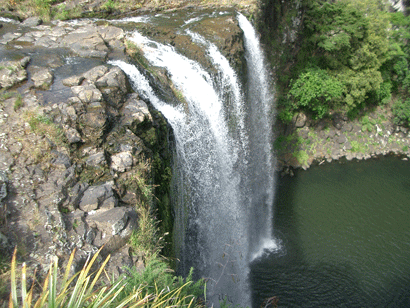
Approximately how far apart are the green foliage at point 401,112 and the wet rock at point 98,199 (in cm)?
1548

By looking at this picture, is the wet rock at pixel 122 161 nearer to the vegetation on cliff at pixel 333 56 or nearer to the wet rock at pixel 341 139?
the vegetation on cliff at pixel 333 56

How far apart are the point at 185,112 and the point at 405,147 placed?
13279 millimetres

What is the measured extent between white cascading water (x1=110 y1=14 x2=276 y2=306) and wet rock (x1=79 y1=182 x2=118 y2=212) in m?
1.66

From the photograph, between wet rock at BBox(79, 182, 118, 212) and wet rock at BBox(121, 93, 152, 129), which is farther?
wet rock at BBox(121, 93, 152, 129)

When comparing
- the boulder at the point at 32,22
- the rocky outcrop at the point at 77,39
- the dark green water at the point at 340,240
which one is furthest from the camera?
the boulder at the point at 32,22

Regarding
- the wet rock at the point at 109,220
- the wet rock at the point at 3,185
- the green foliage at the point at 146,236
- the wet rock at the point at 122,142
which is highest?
the wet rock at the point at 122,142

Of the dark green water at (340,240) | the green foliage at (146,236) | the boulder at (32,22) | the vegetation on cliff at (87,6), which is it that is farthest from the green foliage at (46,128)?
the dark green water at (340,240)

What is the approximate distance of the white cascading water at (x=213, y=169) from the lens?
21.8ft

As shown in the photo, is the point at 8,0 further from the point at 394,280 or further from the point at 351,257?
the point at 394,280

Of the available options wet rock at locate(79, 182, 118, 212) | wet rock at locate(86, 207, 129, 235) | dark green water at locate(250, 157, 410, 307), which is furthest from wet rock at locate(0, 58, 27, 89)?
dark green water at locate(250, 157, 410, 307)

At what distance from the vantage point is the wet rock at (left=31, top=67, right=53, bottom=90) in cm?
614

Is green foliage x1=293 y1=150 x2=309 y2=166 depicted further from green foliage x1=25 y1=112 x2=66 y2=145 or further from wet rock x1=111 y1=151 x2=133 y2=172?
green foliage x1=25 y1=112 x2=66 y2=145

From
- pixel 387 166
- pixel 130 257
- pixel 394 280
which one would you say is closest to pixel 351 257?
pixel 394 280

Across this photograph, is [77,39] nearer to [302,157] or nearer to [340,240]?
[302,157]
